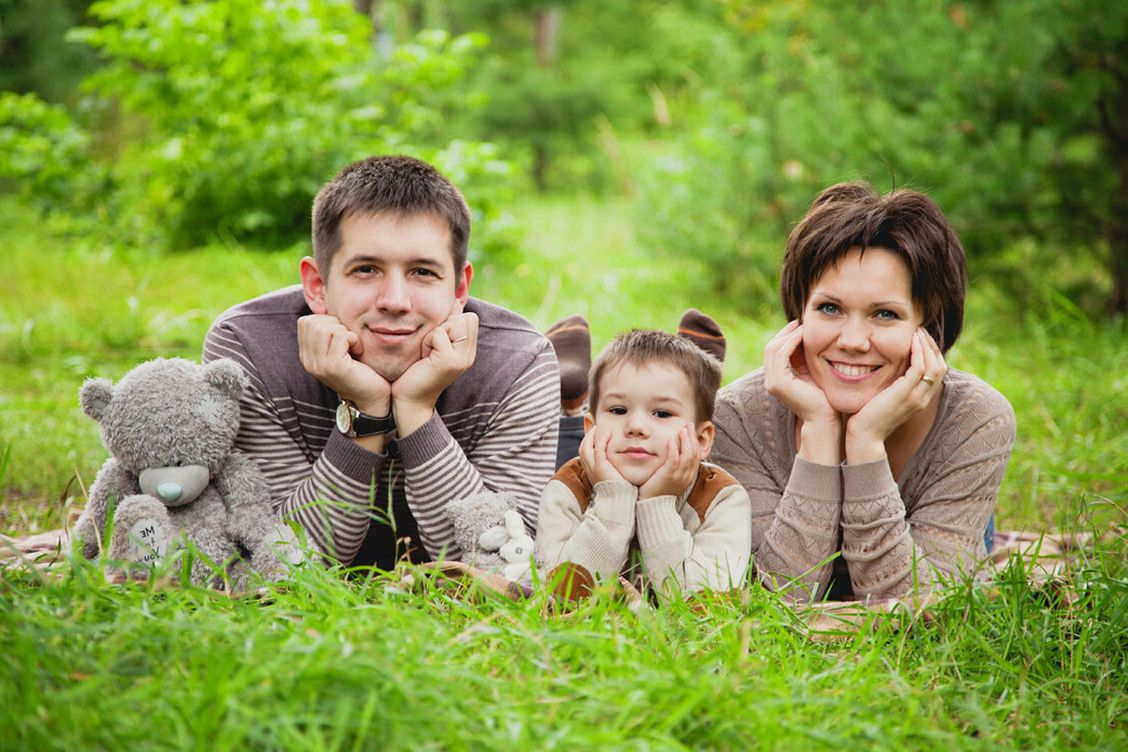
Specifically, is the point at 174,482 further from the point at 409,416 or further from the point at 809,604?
the point at 809,604

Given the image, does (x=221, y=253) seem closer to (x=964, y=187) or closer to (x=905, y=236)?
(x=964, y=187)

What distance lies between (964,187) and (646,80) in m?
12.8

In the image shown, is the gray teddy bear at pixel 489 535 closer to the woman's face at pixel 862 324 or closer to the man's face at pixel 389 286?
the man's face at pixel 389 286

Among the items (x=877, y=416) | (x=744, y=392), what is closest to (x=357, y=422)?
(x=744, y=392)

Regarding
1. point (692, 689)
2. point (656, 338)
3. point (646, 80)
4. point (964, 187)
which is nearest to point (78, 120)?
point (964, 187)

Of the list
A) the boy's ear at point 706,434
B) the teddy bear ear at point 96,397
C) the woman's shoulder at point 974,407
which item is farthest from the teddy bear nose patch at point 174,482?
the woman's shoulder at point 974,407

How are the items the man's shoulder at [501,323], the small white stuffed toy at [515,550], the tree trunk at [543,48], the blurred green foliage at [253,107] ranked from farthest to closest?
the tree trunk at [543,48] < the blurred green foliage at [253,107] < the man's shoulder at [501,323] < the small white stuffed toy at [515,550]

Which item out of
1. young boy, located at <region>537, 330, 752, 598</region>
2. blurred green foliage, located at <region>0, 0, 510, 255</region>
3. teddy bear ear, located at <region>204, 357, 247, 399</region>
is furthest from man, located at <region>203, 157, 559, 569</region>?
blurred green foliage, located at <region>0, 0, 510, 255</region>

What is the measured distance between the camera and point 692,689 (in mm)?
1940

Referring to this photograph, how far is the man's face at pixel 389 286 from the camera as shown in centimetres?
286

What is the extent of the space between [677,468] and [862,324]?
64 centimetres

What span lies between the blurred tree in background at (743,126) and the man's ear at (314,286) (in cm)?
281

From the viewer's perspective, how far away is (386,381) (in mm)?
2875

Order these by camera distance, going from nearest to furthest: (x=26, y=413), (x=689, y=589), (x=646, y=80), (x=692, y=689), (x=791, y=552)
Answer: (x=692, y=689)
(x=689, y=589)
(x=791, y=552)
(x=26, y=413)
(x=646, y=80)
